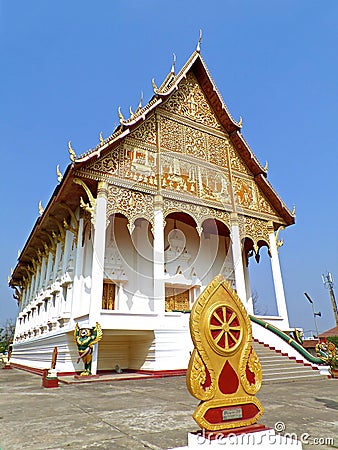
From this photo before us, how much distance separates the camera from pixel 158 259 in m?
9.45

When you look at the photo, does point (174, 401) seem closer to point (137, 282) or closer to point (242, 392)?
point (242, 392)

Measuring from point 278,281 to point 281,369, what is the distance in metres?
4.55

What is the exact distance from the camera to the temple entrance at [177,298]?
41.5 ft

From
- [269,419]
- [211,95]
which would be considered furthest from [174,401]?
[211,95]

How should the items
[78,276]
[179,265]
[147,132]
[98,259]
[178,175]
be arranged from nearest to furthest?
[98,259], [78,276], [147,132], [178,175], [179,265]

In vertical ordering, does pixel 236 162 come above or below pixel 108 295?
above

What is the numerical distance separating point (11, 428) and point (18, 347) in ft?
60.8

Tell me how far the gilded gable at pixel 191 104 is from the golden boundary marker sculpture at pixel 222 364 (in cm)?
1062

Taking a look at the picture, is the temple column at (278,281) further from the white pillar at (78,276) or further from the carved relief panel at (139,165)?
the white pillar at (78,276)

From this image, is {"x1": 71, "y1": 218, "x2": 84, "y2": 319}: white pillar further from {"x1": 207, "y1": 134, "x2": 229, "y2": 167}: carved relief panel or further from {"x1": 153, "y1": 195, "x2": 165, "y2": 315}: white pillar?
{"x1": 207, "y1": 134, "x2": 229, "y2": 167}: carved relief panel

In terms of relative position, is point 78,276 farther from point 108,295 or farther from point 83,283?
Result: point 108,295

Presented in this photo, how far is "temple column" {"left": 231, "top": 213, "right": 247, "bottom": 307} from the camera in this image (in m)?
11.1

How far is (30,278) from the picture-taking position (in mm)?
20859

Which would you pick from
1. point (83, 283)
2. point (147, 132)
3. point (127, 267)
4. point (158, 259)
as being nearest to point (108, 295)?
point (127, 267)
